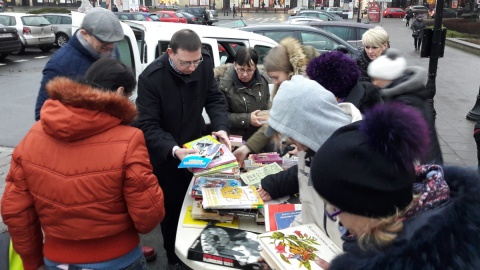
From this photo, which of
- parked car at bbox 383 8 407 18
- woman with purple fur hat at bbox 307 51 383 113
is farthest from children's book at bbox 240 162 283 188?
parked car at bbox 383 8 407 18

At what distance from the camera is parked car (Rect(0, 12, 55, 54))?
16906 mm

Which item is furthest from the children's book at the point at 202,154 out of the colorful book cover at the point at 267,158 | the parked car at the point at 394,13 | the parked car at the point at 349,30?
the parked car at the point at 394,13

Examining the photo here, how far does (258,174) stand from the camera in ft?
8.96

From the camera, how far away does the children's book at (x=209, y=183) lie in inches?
94.8

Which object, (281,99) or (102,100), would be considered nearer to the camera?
(102,100)

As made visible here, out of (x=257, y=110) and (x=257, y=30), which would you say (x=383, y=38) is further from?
(x=257, y=30)

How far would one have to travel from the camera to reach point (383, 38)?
4.39m

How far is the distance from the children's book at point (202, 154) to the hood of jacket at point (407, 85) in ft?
3.93

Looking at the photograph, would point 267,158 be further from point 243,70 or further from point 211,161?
point 243,70

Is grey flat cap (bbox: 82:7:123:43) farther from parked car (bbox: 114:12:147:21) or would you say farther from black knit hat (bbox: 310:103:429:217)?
parked car (bbox: 114:12:147:21)

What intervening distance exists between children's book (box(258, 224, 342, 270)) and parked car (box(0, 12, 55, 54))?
17.7 meters

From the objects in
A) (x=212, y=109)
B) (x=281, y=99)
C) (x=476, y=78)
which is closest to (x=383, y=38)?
(x=212, y=109)

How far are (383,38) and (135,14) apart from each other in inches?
841

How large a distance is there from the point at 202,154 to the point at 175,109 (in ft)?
1.95
